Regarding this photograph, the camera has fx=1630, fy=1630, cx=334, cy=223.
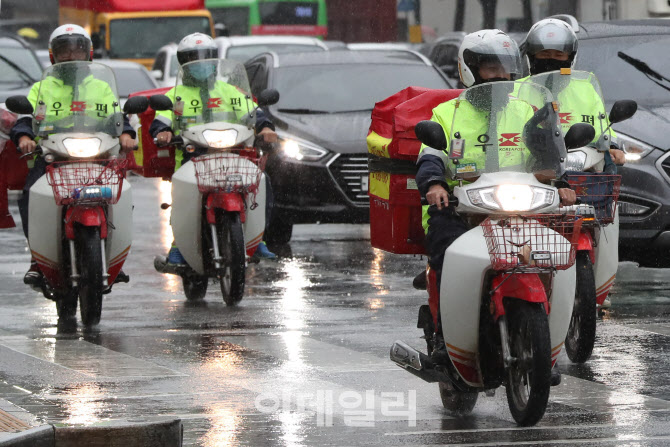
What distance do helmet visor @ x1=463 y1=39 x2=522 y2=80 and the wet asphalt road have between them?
157 cm

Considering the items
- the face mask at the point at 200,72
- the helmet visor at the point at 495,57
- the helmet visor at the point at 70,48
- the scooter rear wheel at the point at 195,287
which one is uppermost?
the helmet visor at the point at 495,57

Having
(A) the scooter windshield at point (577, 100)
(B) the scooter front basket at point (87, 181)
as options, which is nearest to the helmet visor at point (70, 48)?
(B) the scooter front basket at point (87, 181)

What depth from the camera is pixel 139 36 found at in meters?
35.7

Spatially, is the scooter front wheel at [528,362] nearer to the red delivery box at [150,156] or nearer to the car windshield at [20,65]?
the red delivery box at [150,156]

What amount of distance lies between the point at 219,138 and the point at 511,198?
4.76m

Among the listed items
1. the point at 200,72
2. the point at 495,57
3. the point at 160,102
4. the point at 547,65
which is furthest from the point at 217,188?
the point at 495,57

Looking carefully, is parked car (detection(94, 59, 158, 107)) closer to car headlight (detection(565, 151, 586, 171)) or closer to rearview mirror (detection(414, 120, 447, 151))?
car headlight (detection(565, 151, 586, 171))

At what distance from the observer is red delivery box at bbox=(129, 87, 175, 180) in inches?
471

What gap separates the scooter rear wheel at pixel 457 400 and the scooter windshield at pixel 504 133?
Result: 98 centimetres

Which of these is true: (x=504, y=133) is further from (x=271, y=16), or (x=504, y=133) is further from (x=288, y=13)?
(x=271, y=16)

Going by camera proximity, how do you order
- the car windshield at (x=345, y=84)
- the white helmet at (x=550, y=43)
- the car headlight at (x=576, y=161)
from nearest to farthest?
the car headlight at (x=576, y=161) < the white helmet at (x=550, y=43) < the car windshield at (x=345, y=84)

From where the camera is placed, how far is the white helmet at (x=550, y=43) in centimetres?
929

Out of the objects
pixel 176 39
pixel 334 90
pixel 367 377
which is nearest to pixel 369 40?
pixel 176 39

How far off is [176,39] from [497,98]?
95.8 feet
